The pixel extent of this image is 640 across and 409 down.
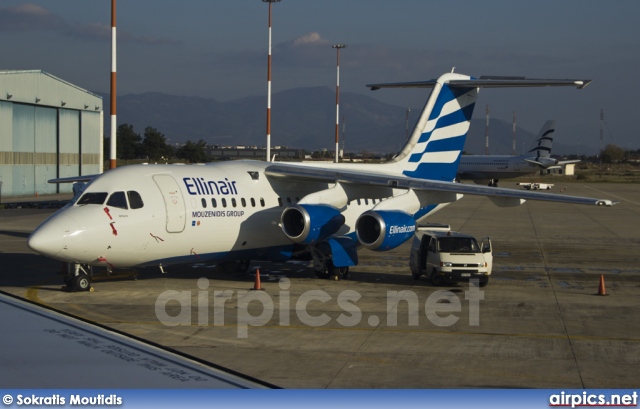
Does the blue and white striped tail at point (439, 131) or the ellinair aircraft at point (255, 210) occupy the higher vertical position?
the blue and white striped tail at point (439, 131)

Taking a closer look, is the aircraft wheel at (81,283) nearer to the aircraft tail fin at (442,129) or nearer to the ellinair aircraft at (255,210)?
the ellinair aircraft at (255,210)

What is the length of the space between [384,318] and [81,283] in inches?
317

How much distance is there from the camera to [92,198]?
762 inches

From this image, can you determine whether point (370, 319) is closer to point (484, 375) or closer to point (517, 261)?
point (484, 375)

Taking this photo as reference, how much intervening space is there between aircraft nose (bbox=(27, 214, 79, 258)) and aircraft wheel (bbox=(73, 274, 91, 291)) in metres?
1.89

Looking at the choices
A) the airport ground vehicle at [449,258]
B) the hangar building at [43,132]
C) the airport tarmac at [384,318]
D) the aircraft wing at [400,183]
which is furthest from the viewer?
the hangar building at [43,132]

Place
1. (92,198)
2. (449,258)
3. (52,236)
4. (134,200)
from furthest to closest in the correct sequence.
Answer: (449,258) < (134,200) < (92,198) < (52,236)

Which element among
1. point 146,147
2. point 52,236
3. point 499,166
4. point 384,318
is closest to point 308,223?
point 384,318

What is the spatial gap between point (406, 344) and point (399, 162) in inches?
517

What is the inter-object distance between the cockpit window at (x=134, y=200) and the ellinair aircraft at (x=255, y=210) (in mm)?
25

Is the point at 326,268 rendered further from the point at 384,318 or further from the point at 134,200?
Answer: the point at 134,200

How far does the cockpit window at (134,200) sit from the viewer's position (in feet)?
64.1

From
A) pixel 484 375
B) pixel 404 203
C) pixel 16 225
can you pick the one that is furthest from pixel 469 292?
pixel 16 225

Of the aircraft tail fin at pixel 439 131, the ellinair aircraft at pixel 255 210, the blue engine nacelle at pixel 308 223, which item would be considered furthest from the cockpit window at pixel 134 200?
the aircraft tail fin at pixel 439 131
